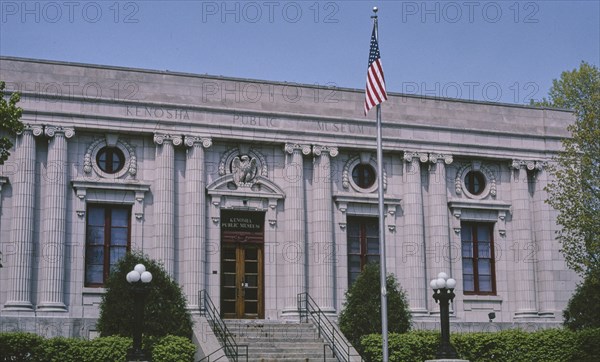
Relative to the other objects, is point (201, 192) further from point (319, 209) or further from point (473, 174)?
point (473, 174)

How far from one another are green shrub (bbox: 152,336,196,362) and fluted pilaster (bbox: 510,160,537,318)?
46.9 ft

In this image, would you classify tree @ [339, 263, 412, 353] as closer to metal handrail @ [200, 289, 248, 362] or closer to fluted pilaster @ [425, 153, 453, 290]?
metal handrail @ [200, 289, 248, 362]

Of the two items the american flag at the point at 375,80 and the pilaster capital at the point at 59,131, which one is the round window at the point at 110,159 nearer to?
the pilaster capital at the point at 59,131

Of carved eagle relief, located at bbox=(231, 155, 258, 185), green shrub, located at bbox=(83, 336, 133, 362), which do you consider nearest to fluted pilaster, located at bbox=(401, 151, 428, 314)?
carved eagle relief, located at bbox=(231, 155, 258, 185)

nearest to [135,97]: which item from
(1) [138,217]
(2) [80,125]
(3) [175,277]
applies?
(2) [80,125]

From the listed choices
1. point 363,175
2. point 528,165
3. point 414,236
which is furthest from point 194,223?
point 528,165

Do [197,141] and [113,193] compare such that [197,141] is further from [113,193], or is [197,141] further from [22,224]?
[22,224]

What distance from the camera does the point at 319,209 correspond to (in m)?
33.4

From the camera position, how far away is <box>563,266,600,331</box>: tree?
3319 cm

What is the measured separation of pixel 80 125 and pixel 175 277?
5899 millimetres

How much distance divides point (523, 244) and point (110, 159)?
15932 millimetres

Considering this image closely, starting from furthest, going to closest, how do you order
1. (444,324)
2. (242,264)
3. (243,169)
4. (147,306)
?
(243,169) < (242,264) < (147,306) < (444,324)

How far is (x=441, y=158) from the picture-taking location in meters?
35.4

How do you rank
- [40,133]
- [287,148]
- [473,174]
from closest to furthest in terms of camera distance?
1. [40,133]
2. [287,148]
3. [473,174]
